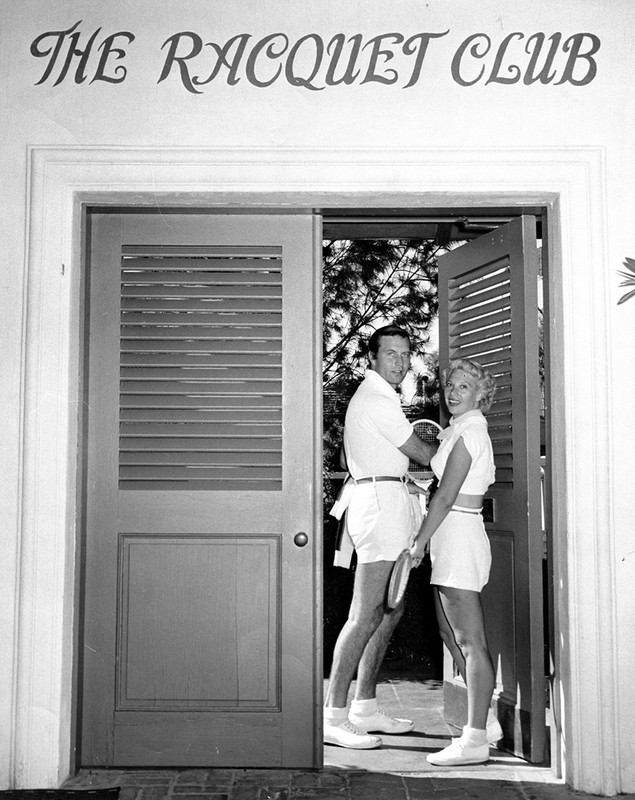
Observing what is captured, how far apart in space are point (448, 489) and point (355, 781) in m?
1.37

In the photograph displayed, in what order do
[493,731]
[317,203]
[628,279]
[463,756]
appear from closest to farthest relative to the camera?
1. [628,279]
2. [317,203]
3. [463,756]
4. [493,731]

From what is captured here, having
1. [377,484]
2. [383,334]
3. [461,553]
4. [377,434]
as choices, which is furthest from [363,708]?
[383,334]

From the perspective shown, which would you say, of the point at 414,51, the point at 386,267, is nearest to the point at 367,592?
the point at 414,51

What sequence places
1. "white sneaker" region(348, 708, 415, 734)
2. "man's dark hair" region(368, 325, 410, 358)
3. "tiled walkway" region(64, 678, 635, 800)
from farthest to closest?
"man's dark hair" region(368, 325, 410, 358), "white sneaker" region(348, 708, 415, 734), "tiled walkway" region(64, 678, 635, 800)

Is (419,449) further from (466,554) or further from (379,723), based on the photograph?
(379,723)

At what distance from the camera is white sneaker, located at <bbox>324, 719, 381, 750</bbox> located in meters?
4.79

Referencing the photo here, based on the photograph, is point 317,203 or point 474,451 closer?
point 317,203

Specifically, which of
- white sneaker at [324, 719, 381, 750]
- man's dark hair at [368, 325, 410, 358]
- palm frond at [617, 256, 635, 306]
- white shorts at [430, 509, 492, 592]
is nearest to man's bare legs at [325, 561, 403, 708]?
white sneaker at [324, 719, 381, 750]

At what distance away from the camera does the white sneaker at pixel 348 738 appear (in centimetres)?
479

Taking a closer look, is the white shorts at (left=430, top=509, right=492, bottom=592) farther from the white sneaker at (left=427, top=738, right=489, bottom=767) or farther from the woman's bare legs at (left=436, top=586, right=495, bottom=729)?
the white sneaker at (left=427, top=738, right=489, bottom=767)

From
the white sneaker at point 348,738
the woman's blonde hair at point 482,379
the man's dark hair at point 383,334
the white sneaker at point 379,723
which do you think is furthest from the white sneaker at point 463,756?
the man's dark hair at point 383,334

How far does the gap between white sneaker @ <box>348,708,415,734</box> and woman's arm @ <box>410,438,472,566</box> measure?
111 centimetres

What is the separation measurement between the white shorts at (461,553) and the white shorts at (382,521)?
245 mm

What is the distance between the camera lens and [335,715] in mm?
4961
